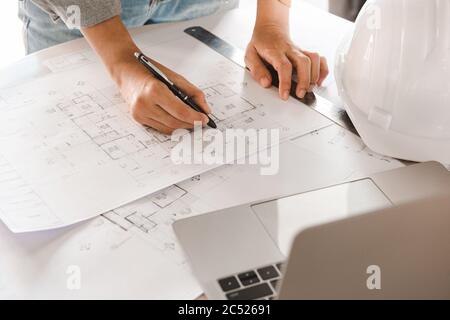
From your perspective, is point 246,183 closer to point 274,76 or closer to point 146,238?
point 146,238

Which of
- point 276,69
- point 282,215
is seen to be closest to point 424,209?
point 282,215

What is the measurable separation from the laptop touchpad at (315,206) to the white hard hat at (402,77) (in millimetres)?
80

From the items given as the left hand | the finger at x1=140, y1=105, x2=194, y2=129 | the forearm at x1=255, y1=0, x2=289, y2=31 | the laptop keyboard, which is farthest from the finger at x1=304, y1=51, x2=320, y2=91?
the laptop keyboard

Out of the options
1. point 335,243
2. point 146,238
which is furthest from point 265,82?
point 335,243

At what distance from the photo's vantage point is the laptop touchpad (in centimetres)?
66

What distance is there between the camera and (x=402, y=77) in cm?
71

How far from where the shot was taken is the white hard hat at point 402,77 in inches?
26.9

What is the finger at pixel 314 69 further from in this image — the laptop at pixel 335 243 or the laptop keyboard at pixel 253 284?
the laptop keyboard at pixel 253 284

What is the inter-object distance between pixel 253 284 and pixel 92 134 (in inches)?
13.9

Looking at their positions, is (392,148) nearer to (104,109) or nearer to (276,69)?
(276,69)

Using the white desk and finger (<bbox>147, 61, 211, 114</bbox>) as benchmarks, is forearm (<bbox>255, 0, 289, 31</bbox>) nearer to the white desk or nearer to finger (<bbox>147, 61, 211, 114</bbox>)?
the white desk

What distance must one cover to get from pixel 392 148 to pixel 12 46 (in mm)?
1671

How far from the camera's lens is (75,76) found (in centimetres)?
95

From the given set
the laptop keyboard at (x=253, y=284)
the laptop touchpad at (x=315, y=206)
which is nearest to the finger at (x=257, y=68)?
the laptop touchpad at (x=315, y=206)
